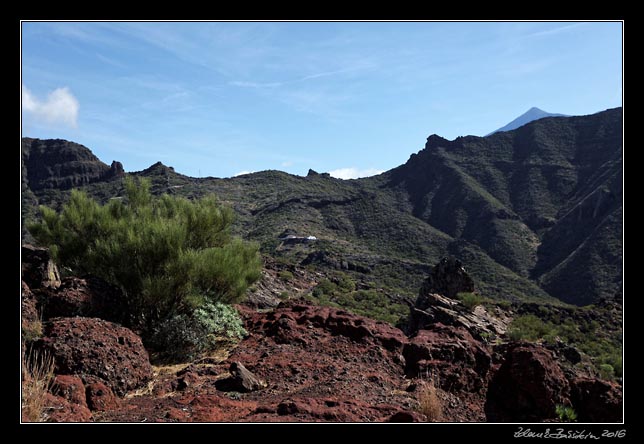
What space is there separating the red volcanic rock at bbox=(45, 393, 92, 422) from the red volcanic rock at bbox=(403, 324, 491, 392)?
15.3 ft

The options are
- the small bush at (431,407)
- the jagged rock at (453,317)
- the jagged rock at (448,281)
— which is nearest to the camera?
the small bush at (431,407)

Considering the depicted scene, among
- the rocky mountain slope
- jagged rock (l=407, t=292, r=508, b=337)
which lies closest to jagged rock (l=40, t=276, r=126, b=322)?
the rocky mountain slope

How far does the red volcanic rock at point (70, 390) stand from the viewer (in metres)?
5.46

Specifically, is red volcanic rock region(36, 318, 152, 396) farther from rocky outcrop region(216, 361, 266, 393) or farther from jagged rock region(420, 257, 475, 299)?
jagged rock region(420, 257, 475, 299)

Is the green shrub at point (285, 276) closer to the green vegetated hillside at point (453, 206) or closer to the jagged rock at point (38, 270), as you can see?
the green vegetated hillside at point (453, 206)

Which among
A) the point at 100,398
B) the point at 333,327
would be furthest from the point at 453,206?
the point at 100,398

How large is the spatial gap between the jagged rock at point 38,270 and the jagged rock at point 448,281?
78.4 ft

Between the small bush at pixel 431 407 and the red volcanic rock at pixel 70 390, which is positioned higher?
the red volcanic rock at pixel 70 390

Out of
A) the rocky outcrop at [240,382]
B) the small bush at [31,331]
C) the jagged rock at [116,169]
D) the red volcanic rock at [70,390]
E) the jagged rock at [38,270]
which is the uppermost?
the jagged rock at [116,169]

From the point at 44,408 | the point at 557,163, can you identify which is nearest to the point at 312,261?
the point at 44,408

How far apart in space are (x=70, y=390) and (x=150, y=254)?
4.09 metres

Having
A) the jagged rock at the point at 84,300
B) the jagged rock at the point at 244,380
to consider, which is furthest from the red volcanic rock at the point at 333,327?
the jagged rock at the point at 84,300

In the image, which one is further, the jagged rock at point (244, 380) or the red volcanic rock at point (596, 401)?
the jagged rock at point (244, 380)

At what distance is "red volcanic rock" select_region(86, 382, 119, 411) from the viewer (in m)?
5.79
